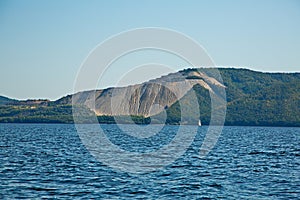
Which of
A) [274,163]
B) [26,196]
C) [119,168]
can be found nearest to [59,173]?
[119,168]

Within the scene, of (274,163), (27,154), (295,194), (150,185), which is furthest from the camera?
(27,154)

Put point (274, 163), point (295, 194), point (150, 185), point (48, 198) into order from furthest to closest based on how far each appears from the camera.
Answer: point (274, 163), point (150, 185), point (295, 194), point (48, 198)

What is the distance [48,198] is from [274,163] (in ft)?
105

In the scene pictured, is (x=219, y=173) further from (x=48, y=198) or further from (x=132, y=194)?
(x=48, y=198)

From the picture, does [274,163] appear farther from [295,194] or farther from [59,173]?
[59,173]

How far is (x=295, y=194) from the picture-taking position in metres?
37.4

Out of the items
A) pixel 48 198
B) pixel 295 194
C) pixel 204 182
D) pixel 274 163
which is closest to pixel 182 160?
pixel 274 163

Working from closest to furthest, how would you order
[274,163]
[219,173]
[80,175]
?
1. [80,175]
2. [219,173]
3. [274,163]

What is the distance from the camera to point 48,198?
34406mm

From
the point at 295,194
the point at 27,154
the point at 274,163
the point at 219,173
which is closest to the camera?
the point at 295,194

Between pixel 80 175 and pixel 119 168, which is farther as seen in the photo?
pixel 119 168

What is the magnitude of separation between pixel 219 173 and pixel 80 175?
13021mm

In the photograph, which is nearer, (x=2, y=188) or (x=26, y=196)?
(x=26, y=196)

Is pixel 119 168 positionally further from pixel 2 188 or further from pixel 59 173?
pixel 2 188
